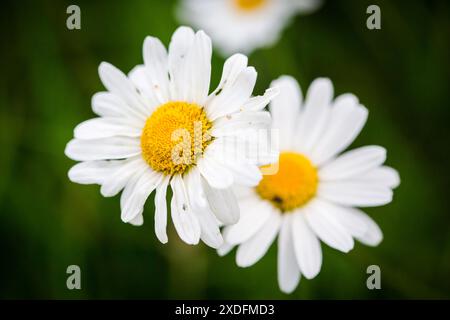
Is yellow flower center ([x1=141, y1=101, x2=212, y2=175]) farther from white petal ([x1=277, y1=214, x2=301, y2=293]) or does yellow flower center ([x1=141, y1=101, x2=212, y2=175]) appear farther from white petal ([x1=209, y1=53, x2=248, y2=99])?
white petal ([x1=277, y1=214, x2=301, y2=293])

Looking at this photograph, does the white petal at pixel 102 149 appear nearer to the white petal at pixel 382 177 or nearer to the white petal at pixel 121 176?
the white petal at pixel 121 176

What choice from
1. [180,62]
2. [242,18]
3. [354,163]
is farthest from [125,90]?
[242,18]

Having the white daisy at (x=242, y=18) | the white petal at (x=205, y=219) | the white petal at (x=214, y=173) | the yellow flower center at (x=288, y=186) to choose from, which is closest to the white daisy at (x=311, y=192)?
the yellow flower center at (x=288, y=186)
